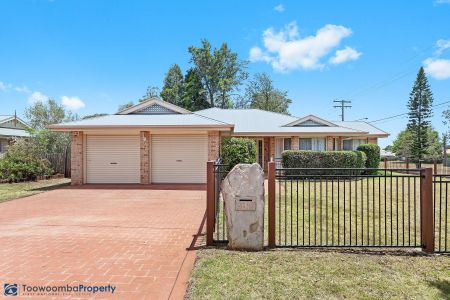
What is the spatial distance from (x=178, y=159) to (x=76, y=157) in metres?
5.17

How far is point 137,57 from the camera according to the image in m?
23.2

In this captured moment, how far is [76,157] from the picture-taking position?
1430 centimetres

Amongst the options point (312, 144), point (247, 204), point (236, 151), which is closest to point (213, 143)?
point (236, 151)

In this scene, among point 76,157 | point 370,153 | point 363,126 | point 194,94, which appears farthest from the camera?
point 194,94

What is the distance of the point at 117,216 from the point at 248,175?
4.44m

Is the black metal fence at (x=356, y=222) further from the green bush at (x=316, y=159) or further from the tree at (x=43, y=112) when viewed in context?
the tree at (x=43, y=112)

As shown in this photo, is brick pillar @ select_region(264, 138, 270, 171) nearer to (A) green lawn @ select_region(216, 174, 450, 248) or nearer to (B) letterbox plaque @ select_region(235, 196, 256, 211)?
(A) green lawn @ select_region(216, 174, 450, 248)

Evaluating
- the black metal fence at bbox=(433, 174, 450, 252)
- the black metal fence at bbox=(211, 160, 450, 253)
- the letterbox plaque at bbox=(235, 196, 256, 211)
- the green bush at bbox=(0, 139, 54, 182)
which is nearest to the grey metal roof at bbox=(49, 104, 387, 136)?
the green bush at bbox=(0, 139, 54, 182)

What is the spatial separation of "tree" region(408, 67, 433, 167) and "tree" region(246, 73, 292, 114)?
2001cm

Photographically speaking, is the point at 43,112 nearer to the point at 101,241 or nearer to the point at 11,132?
the point at 11,132

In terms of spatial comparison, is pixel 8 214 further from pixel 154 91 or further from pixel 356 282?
pixel 154 91

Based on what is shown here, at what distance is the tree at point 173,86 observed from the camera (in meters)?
43.6

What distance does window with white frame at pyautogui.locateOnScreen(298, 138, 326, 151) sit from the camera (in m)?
20.4

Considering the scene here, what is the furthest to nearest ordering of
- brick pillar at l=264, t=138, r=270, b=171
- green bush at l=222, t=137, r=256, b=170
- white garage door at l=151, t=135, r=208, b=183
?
brick pillar at l=264, t=138, r=270, b=171
green bush at l=222, t=137, r=256, b=170
white garage door at l=151, t=135, r=208, b=183
